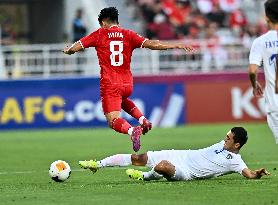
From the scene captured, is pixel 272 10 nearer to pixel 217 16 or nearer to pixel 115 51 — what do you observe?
pixel 115 51

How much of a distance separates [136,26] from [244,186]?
68.9ft

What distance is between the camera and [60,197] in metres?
11.9

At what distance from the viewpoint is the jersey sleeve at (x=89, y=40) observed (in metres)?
15.4

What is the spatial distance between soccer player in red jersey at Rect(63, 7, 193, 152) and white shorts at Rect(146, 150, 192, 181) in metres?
1.76

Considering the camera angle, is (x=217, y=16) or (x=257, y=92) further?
(x=217, y=16)

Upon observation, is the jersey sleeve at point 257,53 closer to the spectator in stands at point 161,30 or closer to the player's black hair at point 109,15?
the player's black hair at point 109,15

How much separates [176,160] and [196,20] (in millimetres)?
20324

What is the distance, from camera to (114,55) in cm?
1568

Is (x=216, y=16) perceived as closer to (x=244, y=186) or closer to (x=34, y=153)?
(x=34, y=153)

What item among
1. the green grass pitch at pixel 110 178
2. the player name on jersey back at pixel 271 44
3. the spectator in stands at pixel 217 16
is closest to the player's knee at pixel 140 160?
the green grass pitch at pixel 110 178

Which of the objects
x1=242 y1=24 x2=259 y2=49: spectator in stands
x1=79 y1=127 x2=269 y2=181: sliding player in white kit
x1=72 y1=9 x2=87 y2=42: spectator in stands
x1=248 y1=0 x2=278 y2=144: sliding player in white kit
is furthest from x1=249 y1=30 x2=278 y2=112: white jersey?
x1=242 y1=24 x2=259 y2=49: spectator in stands

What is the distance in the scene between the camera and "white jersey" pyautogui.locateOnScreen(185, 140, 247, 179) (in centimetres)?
1313

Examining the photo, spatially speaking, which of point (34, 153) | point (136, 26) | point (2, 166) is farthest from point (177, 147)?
point (136, 26)

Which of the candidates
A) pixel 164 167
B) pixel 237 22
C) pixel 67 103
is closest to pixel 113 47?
pixel 164 167
